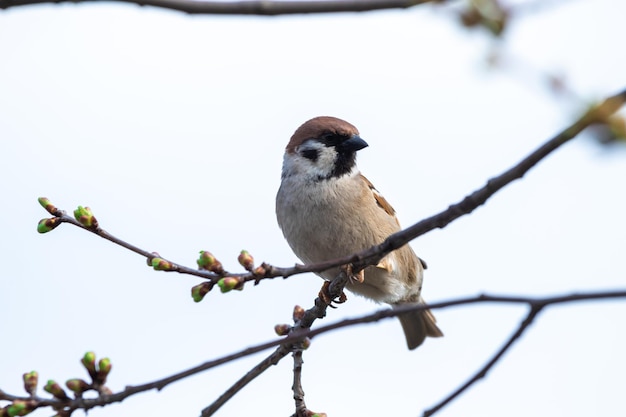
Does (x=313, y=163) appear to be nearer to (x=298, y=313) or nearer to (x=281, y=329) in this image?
(x=298, y=313)

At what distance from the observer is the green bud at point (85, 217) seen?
8.25ft

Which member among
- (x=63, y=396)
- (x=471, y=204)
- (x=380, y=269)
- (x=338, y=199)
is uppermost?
(x=338, y=199)

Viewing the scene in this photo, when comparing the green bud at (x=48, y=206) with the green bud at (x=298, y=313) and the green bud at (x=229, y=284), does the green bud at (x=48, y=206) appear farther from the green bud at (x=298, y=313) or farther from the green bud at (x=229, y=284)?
the green bud at (x=298, y=313)

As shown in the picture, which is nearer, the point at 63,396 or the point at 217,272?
the point at 63,396

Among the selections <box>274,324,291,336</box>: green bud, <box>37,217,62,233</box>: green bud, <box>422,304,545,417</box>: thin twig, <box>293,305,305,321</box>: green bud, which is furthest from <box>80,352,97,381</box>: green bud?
<box>293,305,305,321</box>: green bud

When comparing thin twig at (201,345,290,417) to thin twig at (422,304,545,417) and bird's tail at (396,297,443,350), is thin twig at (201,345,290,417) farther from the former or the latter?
bird's tail at (396,297,443,350)

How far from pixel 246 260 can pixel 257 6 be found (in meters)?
0.89

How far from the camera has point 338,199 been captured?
181 inches

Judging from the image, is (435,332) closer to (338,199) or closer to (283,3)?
(338,199)

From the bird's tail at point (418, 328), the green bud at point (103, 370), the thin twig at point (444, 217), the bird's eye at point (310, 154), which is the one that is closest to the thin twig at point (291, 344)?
the thin twig at point (444, 217)

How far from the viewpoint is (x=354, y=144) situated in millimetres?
4762

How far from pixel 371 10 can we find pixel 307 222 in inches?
117

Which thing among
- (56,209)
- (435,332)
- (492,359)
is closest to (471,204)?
(492,359)

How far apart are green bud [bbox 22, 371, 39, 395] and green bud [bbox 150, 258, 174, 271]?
1.48ft
